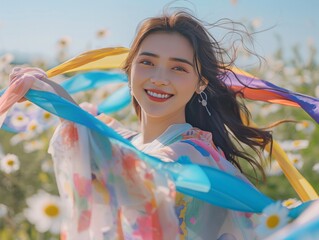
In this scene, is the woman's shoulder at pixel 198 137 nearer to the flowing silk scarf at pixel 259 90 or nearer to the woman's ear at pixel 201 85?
the woman's ear at pixel 201 85

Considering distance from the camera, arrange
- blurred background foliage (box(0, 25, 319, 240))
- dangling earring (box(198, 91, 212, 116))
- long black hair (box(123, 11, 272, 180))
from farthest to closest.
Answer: blurred background foliage (box(0, 25, 319, 240)), dangling earring (box(198, 91, 212, 116)), long black hair (box(123, 11, 272, 180))

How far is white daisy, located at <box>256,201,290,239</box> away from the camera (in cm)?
163

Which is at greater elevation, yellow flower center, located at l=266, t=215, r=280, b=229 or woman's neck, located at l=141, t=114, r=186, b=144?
woman's neck, located at l=141, t=114, r=186, b=144

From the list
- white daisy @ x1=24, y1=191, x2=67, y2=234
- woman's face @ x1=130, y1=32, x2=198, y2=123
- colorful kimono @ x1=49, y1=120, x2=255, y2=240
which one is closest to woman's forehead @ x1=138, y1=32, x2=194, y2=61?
woman's face @ x1=130, y1=32, x2=198, y2=123

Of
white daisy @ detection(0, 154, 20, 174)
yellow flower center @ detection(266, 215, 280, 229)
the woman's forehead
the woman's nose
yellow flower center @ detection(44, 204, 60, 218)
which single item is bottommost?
white daisy @ detection(0, 154, 20, 174)

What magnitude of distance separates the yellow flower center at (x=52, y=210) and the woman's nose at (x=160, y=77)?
462 millimetres

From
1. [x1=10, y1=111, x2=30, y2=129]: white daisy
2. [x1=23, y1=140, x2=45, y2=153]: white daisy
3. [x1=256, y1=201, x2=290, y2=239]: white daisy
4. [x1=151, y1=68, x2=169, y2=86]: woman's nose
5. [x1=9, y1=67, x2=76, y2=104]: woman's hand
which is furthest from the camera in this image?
[x1=23, y1=140, x2=45, y2=153]: white daisy

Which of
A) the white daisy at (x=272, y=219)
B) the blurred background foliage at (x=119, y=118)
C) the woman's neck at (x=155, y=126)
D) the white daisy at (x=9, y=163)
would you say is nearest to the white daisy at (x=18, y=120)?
the white daisy at (x=9, y=163)

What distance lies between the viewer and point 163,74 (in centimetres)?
196

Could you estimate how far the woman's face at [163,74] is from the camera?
1.97 meters

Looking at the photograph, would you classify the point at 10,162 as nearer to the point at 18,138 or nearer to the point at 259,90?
the point at 18,138

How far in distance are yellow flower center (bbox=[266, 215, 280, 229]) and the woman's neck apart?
52 centimetres

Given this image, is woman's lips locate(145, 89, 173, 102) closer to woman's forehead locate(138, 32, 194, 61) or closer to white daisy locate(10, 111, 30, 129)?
woman's forehead locate(138, 32, 194, 61)

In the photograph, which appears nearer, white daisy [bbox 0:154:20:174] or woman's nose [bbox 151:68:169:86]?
woman's nose [bbox 151:68:169:86]
